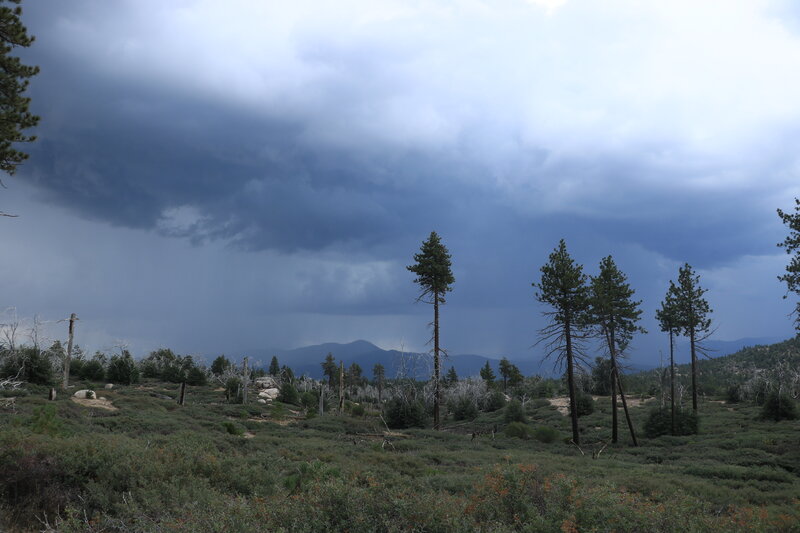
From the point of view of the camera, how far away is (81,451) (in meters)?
10.1

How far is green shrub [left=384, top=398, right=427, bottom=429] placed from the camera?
1475 inches

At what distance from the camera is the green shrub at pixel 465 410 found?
4616 centimetres

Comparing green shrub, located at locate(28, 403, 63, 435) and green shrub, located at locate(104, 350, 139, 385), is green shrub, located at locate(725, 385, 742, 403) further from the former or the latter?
green shrub, located at locate(104, 350, 139, 385)

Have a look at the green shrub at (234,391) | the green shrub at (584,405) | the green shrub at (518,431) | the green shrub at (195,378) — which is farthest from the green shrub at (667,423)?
the green shrub at (195,378)

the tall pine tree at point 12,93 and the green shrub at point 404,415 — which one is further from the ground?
the tall pine tree at point 12,93

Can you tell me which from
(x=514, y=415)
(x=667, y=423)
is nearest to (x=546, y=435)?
(x=514, y=415)

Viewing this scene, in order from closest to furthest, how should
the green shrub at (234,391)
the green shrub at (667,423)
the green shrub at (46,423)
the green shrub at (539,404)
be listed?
the green shrub at (46,423)
the green shrub at (667,423)
the green shrub at (234,391)
the green shrub at (539,404)

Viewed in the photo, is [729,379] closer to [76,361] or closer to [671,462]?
[671,462]

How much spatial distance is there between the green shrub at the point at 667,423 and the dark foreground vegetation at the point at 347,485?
5066 mm

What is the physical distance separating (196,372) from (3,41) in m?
46.3

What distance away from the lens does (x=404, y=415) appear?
1481 inches

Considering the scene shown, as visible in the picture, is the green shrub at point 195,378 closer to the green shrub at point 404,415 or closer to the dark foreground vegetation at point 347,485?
the green shrub at point 404,415

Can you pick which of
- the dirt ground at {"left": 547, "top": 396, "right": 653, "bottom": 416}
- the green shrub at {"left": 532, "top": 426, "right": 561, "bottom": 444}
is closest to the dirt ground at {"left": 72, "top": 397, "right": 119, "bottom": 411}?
the green shrub at {"left": 532, "top": 426, "right": 561, "bottom": 444}

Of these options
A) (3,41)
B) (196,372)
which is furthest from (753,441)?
(196,372)
